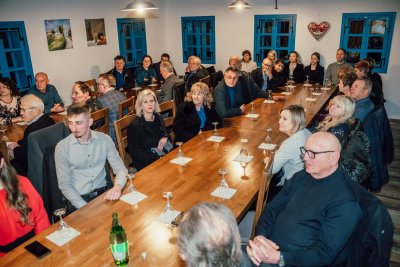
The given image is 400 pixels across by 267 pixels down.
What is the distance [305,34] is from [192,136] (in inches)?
222

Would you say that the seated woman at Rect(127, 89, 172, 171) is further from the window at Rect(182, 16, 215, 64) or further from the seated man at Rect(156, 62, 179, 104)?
the window at Rect(182, 16, 215, 64)

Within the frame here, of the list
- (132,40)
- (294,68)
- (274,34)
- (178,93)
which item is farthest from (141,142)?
(274,34)

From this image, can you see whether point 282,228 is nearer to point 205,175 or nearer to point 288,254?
point 288,254

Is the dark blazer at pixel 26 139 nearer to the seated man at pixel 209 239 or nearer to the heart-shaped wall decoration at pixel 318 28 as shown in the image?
A: the seated man at pixel 209 239

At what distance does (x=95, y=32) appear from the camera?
7742mm

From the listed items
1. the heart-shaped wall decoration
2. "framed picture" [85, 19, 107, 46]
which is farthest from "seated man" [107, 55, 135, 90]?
the heart-shaped wall decoration

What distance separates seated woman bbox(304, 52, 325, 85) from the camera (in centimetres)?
800

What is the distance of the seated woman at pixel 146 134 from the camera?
3.54 meters

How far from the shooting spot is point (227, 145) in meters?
3.52

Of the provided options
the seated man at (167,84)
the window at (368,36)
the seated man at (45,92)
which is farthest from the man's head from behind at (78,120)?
the window at (368,36)

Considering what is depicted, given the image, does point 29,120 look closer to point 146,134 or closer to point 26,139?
point 26,139

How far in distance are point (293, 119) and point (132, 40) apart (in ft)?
22.5

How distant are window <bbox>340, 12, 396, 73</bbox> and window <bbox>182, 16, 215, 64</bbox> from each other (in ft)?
11.6

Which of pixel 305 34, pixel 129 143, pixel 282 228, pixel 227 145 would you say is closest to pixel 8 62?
pixel 129 143
